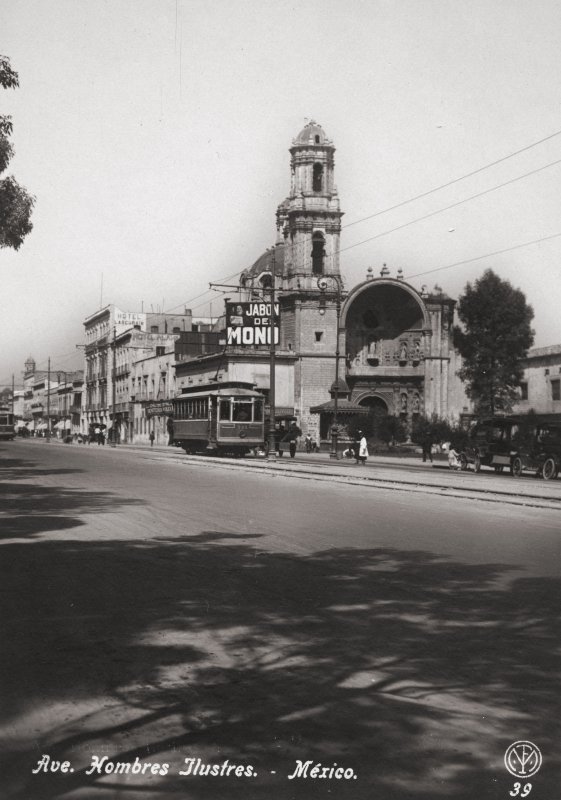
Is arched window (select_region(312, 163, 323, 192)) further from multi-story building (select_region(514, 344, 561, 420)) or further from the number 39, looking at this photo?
the number 39

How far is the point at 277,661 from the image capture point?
211 inches

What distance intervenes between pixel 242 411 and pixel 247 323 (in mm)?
20919

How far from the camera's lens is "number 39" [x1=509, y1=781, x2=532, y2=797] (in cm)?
352

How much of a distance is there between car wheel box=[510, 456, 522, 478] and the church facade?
3138 cm

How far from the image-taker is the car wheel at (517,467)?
3123cm

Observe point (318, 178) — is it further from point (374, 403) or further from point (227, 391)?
point (227, 391)

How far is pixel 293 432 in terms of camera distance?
47469mm

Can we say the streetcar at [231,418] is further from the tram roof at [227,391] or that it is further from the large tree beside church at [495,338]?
the large tree beside church at [495,338]

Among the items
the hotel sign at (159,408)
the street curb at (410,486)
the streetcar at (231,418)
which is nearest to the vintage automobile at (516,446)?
the street curb at (410,486)

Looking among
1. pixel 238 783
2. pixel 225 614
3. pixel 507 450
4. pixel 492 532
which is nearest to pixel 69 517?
pixel 492 532

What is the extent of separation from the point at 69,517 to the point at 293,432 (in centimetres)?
3396

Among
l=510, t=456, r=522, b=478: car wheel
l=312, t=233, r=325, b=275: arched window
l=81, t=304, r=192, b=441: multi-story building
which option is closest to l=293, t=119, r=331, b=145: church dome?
l=312, t=233, r=325, b=275: arched window

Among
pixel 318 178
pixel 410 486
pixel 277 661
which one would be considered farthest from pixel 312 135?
pixel 277 661

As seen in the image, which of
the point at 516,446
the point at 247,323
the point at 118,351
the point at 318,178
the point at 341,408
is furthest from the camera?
the point at 118,351
